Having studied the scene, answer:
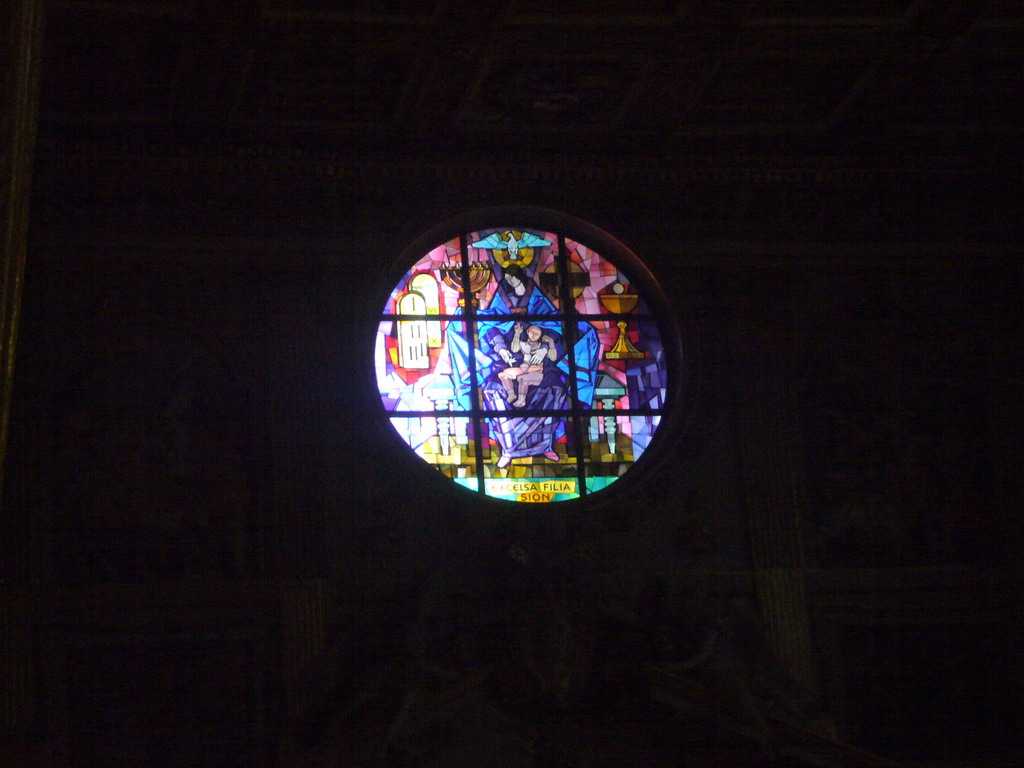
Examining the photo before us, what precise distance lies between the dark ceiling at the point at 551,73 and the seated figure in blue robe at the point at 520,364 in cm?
113

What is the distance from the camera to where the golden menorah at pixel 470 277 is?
10531 mm

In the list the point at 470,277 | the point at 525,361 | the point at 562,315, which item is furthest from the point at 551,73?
the point at 525,361

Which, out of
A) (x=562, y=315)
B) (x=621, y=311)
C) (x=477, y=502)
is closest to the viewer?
(x=477, y=502)

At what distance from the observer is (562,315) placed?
1059 cm

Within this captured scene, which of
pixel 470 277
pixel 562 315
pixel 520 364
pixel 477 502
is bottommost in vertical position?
pixel 477 502

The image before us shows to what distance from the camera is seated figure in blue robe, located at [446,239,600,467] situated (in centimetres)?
1025

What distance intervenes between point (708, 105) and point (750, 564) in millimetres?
3389

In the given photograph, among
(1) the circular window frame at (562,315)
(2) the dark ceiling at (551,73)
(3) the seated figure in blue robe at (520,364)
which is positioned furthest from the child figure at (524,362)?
(2) the dark ceiling at (551,73)

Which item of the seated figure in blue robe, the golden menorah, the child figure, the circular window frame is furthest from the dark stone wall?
the child figure

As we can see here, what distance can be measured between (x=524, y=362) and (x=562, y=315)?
487 millimetres

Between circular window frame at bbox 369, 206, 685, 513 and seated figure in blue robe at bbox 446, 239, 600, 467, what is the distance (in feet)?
0.84

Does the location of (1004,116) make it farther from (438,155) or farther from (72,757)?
(72,757)

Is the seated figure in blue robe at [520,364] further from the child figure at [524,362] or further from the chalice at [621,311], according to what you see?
the chalice at [621,311]

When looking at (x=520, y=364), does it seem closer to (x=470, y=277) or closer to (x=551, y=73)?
(x=470, y=277)
